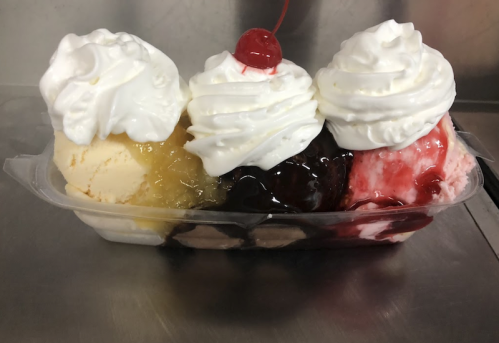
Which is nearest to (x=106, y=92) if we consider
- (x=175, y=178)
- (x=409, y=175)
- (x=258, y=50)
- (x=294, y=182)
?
(x=175, y=178)

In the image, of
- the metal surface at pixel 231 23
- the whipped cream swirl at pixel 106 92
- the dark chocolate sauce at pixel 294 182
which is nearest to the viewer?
the whipped cream swirl at pixel 106 92

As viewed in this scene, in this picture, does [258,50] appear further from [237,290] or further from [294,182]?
[237,290]

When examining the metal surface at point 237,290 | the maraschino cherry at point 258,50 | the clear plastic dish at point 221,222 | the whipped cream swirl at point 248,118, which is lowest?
the metal surface at point 237,290

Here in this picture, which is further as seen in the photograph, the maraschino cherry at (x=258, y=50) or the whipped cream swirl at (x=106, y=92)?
the maraschino cherry at (x=258, y=50)

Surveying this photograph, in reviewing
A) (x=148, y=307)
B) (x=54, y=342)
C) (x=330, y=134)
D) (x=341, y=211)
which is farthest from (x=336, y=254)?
(x=54, y=342)

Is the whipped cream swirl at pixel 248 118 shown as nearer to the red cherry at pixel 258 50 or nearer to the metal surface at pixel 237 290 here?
the red cherry at pixel 258 50

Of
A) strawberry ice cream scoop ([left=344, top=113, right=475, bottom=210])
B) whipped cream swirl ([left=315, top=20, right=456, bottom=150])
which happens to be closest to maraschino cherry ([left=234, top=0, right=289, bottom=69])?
whipped cream swirl ([left=315, top=20, right=456, bottom=150])

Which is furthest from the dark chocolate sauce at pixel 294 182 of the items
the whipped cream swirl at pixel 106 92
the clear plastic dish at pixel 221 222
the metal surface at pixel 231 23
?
the metal surface at pixel 231 23

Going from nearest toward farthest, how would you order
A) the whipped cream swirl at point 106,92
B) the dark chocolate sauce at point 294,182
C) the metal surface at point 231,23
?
the whipped cream swirl at point 106,92
the dark chocolate sauce at point 294,182
the metal surface at point 231,23
